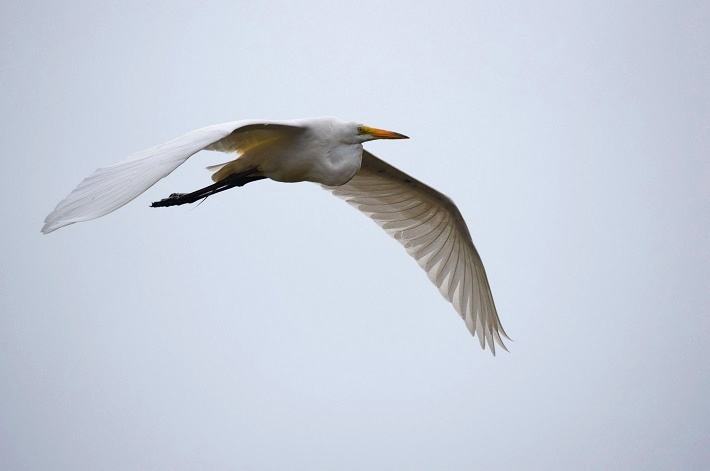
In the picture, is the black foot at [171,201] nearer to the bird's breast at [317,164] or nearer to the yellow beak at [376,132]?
the bird's breast at [317,164]

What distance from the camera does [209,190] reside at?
8.52 metres

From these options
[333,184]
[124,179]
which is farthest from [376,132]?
[124,179]

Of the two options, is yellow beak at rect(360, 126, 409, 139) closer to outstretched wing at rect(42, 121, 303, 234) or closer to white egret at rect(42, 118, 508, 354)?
white egret at rect(42, 118, 508, 354)

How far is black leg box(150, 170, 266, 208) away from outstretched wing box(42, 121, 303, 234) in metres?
1.65

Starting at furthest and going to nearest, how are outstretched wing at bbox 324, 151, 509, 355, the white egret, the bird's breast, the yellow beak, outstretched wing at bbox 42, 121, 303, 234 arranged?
outstretched wing at bbox 324, 151, 509, 355
the yellow beak
the bird's breast
the white egret
outstretched wing at bbox 42, 121, 303, 234

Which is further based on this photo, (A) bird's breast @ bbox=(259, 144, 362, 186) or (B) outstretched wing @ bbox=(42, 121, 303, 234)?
(A) bird's breast @ bbox=(259, 144, 362, 186)

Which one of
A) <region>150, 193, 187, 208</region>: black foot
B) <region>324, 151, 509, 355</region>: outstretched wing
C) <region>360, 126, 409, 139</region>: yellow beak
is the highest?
<region>360, 126, 409, 139</region>: yellow beak

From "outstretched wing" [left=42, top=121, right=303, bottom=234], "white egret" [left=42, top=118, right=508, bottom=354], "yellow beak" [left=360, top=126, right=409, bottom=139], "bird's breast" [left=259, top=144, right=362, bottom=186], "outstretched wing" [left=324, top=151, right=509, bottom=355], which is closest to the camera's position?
"outstretched wing" [left=42, top=121, right=303, bottom=234]

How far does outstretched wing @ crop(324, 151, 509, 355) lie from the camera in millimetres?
10664

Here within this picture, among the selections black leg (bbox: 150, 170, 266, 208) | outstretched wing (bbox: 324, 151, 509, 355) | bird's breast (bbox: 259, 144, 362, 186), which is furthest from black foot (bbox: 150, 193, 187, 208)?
outstretched wing (bbox: 324, 151, 509, 355)

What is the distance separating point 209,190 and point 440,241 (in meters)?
3.20

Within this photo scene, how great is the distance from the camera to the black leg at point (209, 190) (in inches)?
333

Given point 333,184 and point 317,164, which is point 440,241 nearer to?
point 333,184

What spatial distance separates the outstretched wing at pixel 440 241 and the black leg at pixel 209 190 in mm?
2005
